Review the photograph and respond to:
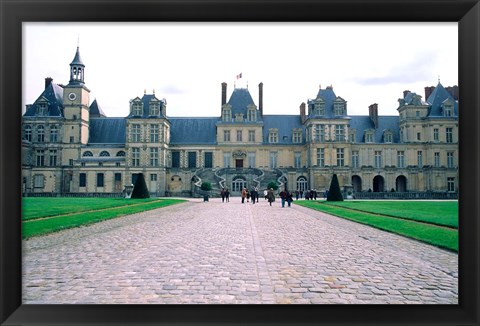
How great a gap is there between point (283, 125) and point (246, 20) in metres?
42.7

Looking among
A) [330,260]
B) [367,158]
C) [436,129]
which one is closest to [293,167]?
[367,158]

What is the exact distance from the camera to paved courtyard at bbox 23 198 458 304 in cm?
437

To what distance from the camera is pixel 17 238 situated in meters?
2.86

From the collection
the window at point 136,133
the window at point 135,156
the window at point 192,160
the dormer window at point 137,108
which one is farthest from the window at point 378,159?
the dormer window at point 137,108

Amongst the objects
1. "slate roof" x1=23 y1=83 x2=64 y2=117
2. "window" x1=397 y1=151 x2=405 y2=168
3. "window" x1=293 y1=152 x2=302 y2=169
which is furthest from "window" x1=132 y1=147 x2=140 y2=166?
"window" x1=397 y1=151 x2=405 y2=168

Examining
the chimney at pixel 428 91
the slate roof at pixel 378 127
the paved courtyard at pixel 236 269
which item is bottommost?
the paved courtyard at pixel 236 269

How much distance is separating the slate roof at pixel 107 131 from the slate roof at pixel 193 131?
5.42 meters

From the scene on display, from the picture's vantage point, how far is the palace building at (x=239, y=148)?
38969 mm

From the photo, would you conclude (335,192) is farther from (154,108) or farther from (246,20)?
(246,20)

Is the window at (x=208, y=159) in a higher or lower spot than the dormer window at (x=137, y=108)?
lower

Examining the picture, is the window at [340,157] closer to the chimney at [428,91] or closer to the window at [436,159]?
the window at [436,159]

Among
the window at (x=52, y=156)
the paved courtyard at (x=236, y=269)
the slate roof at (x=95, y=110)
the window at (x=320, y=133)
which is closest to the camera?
the paved courtyard at (x=236, y=269)

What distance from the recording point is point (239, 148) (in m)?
42.4
